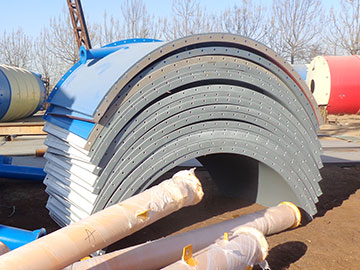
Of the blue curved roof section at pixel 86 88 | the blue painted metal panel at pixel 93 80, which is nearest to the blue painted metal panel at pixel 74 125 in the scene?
the blue curved roof section at pixel 86 88

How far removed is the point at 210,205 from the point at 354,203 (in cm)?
201

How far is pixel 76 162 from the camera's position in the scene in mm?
4141

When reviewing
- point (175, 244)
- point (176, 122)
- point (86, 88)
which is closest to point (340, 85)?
point (176, 122)

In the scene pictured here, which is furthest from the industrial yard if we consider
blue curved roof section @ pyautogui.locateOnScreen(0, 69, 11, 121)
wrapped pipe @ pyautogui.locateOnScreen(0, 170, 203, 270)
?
blue curved roof section @ pyautogui.locateOnScreen(0, 69, 11, 121)

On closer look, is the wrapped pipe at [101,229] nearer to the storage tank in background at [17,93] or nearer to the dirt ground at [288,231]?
the dirt ground at [288,231]

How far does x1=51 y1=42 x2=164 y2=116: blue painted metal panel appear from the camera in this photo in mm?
3697

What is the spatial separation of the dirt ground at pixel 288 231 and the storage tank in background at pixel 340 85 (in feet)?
35.6

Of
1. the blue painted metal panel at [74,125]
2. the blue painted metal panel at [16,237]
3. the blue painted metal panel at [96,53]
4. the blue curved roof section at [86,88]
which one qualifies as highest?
the blue painted metal panel at [96,53]

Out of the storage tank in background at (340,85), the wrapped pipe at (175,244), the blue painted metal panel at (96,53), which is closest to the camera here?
the wrapped pipe at (175,244)

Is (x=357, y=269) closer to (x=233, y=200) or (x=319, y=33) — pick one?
(x=233, y=200)

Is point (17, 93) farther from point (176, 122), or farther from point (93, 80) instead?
point (176, 122)

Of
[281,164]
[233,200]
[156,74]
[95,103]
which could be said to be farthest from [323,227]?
[95,103]

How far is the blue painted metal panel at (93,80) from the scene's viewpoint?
3697 millimetres

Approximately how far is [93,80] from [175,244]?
6.72ft
